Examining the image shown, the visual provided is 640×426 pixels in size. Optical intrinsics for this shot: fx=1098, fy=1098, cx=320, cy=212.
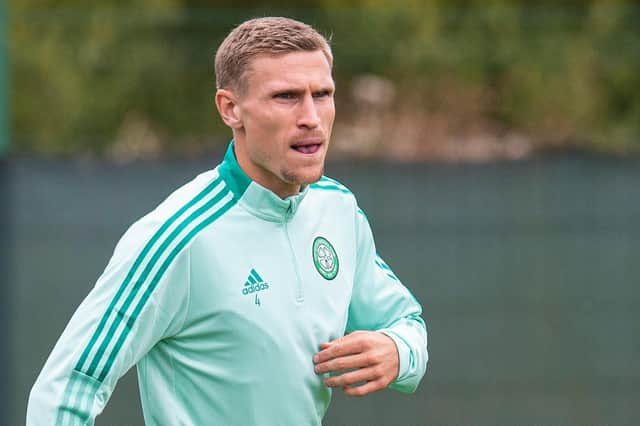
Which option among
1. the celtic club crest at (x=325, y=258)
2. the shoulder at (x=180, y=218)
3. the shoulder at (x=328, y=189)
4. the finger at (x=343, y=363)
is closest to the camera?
the shoulder at (x=180, y=218)

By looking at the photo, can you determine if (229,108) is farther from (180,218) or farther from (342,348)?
(342,348)

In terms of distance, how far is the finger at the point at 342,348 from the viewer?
256cm

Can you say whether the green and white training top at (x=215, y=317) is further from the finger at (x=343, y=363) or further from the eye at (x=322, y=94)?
the eye at (x=322, y=94)

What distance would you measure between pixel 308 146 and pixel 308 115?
0.08m

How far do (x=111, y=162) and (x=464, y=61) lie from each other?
2.53m

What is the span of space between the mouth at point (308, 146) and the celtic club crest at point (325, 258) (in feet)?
0.81

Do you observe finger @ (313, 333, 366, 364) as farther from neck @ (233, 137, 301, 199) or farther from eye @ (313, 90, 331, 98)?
eye @ (313, 90, 331, 98)

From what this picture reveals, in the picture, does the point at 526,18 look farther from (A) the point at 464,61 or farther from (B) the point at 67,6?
(B) the point at 67,6

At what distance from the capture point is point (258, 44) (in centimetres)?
257

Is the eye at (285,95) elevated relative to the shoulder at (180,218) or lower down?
elevated

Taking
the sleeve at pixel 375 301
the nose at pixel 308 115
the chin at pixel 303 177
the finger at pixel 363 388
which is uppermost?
the nose at pixel 308 115

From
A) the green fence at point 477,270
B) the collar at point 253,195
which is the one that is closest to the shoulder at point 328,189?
the collar at point 253,195

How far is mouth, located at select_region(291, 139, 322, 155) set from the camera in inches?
102

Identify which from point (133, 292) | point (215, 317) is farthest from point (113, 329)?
point (215, 317)
